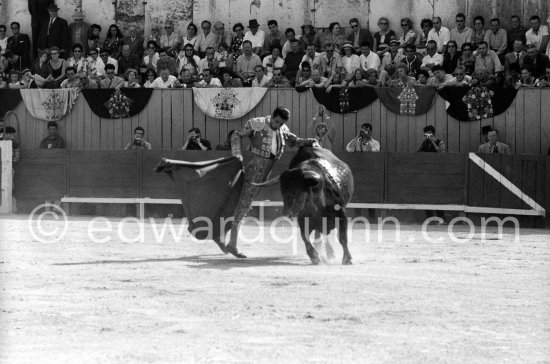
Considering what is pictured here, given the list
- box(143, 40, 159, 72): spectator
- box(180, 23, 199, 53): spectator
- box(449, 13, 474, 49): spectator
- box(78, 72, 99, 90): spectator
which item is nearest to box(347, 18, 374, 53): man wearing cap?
box(449, 13, 474, 49): spectator

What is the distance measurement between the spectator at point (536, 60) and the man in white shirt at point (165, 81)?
17.9ft

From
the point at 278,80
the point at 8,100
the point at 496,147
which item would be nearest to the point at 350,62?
the point at 278,80

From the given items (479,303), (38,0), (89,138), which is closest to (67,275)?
(479,303)

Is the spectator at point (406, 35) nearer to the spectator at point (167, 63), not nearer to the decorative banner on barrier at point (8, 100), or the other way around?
the spectator at point (167, 63)

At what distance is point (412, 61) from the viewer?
18.1 meters

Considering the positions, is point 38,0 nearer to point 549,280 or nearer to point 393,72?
point 393,72

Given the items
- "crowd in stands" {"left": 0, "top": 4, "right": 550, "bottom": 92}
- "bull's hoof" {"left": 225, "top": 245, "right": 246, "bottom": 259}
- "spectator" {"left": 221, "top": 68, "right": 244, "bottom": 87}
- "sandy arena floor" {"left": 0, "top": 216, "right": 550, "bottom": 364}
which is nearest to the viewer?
"sandy arena floor" {"left": 0, "top": 216, "right": 550, "bottom": 364}

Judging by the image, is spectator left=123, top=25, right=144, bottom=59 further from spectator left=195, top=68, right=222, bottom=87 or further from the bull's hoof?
the bull's hoof

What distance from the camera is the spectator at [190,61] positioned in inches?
764

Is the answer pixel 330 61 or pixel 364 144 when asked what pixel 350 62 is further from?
pixel 364 144

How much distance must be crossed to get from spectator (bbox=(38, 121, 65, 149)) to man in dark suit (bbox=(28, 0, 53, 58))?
1832mm

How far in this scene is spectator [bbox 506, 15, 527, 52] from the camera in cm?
1780

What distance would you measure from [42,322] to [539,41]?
1088 cm

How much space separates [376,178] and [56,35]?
6.34m
